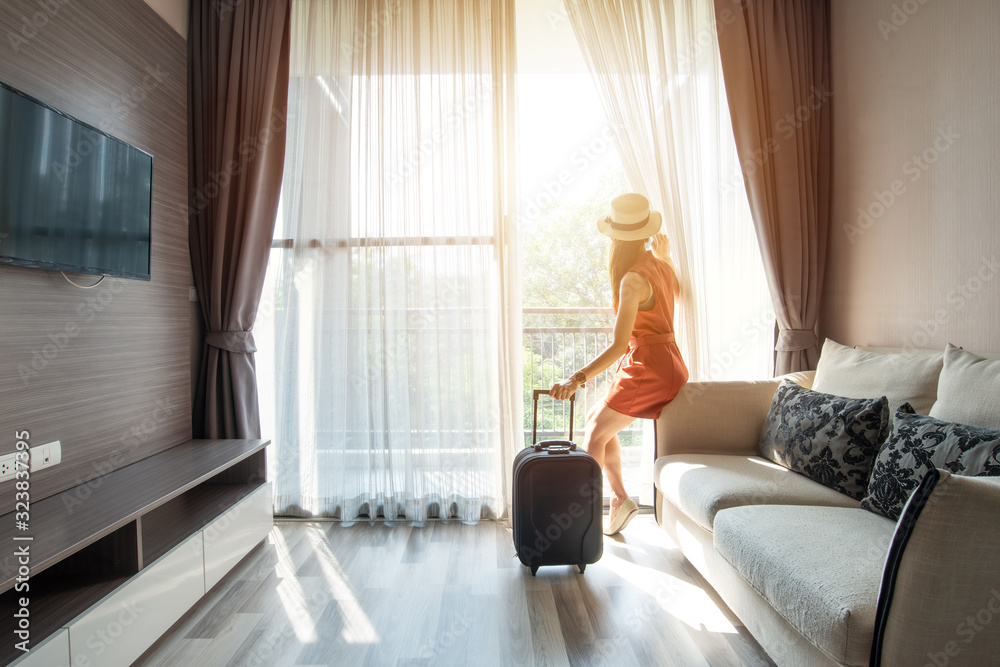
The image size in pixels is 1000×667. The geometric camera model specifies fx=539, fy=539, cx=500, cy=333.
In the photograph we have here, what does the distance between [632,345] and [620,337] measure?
188 mm

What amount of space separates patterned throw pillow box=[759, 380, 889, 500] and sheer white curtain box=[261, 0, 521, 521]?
131 centimetres

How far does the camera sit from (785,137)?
9.42 feet

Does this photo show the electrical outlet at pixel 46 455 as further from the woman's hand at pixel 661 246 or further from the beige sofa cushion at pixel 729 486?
the woman's hand at pixel 661 246

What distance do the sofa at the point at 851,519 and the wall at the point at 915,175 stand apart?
289mm

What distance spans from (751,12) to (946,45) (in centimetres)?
101

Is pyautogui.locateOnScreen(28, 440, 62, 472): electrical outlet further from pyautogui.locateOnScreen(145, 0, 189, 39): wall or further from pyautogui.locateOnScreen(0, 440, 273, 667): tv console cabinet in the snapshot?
pyautogui.locateOnScreen(145, 0, 189, 39): wall

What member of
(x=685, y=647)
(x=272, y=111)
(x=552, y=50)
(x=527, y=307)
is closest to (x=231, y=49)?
(x=272, y=111)

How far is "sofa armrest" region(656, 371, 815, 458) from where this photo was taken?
2.44m

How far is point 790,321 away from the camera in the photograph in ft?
9.48

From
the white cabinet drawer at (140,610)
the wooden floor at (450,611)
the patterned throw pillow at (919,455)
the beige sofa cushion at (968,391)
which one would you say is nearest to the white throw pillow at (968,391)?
the beige sofa cushion at (968,391)

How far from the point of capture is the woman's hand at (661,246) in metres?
2.78

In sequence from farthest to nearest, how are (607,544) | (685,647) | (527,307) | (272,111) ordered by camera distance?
(527,307)
(272,111)
(607,544)
(685,647)

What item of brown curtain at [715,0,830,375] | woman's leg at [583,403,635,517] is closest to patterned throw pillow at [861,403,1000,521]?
woman's leg at [583,403,635,517]

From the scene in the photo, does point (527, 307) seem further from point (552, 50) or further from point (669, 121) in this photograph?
point (552, 50)
